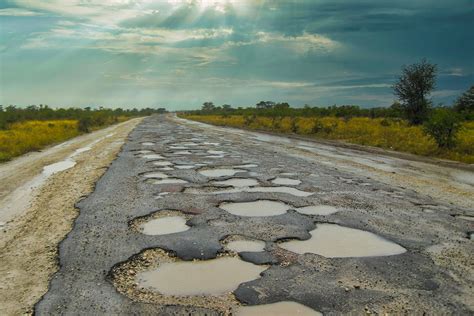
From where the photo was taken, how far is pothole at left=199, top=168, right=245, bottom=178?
905 cm

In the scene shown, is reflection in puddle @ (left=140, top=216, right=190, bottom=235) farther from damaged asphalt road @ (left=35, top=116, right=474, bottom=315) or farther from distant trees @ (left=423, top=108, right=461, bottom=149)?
distant trees @ (left=423, top=108, right=461, bottom=149)

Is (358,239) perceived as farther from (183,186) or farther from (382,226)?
(183,186)

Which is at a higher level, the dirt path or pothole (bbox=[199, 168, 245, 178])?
pothole (bbox=[199, 168, 245, 178])

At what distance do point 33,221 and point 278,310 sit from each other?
3.98m

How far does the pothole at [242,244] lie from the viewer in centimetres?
426

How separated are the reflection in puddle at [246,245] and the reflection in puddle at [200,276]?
0.27 meters

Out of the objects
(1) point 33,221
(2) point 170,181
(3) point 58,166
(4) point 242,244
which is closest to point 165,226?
(4) point 242,244

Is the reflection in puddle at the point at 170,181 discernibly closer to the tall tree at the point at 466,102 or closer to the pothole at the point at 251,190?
the pothole at the point at 251,190

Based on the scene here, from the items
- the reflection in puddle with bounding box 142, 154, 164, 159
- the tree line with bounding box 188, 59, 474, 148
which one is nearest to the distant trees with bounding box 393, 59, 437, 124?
the tree line with bounding box 188, 59, 474, 148

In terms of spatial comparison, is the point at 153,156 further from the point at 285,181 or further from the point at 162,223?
the point at 162,223

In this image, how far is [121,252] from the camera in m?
4.11

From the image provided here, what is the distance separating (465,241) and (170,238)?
136 inches

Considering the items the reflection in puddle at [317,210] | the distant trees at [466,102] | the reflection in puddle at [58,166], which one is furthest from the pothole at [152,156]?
the distant trees at [466,102]

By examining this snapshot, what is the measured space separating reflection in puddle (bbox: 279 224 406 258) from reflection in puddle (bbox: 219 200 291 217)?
100 cm
